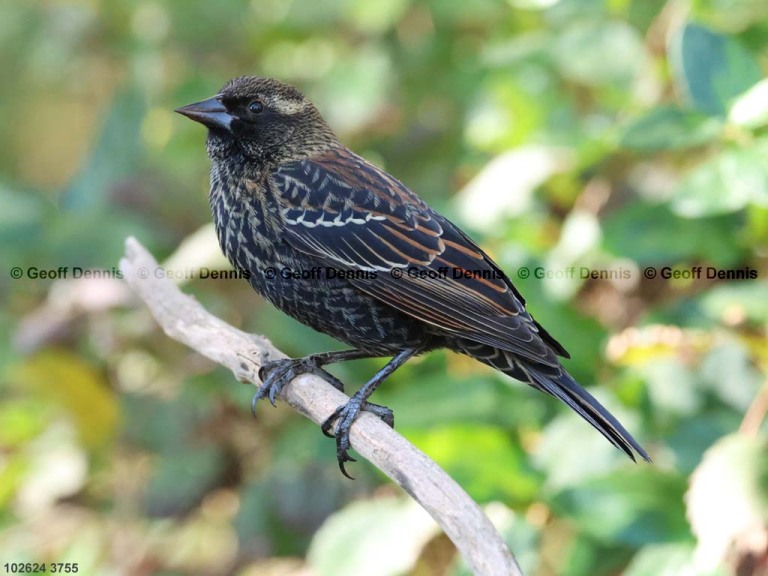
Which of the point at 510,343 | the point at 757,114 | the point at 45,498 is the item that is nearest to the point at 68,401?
the point at 45,498

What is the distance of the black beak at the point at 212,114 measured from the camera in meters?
3.49

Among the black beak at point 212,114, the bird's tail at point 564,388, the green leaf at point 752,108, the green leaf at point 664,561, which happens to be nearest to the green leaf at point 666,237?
the green leaf at point 752,108

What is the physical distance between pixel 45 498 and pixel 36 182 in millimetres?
4394

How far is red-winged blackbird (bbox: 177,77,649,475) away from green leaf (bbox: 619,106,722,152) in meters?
0.68

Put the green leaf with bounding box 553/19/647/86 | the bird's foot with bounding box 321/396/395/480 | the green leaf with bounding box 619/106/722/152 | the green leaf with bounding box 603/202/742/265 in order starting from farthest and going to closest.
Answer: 1. the green leaf with bounding box 553/19/647/86
2. the green leaf with bounding box 603/202/742/265
3. the green leaf with bounding box 619/106/722/152
4. the bird's foot with bounding box 321/396/395/480

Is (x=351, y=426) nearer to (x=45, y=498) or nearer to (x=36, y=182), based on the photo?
(x=45, y=498)

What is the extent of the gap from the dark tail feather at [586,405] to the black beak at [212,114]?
4.46 feet

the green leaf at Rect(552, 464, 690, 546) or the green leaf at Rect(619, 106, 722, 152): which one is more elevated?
the green leaf at Rect(619, 106, 722, 152)

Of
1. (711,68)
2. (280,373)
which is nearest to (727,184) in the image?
(711,68)

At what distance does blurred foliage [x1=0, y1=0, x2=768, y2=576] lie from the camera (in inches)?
136

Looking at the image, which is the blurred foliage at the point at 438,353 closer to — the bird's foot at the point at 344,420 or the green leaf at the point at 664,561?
the green leaf at the point at 664,561

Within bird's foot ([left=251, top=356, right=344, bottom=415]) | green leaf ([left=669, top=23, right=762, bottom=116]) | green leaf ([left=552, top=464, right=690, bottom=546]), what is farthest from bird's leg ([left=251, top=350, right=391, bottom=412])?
green leaf ([left=669, top=23, right=762, bottom=116])

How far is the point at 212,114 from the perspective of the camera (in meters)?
3.51

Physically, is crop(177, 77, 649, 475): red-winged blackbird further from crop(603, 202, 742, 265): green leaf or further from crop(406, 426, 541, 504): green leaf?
crop(603, 202, 742, 265): green leaf
